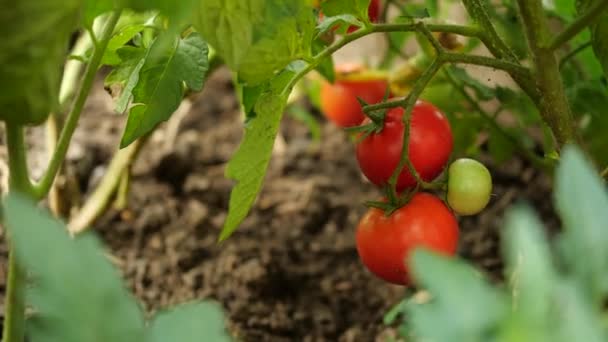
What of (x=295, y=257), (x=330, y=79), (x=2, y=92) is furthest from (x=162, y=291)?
(x=2, y=92)

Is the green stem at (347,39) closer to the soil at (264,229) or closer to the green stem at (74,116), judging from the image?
the green stem at (74,116)

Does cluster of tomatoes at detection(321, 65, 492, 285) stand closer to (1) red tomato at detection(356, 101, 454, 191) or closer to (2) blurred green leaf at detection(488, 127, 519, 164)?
(1) red tomato at detection(356, 101, 454, 191)

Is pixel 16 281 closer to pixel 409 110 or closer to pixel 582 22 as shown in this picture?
pixel 409 110

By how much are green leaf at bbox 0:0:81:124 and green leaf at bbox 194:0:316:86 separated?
99 millimetres

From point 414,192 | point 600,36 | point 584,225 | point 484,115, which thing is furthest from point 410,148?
point 584,225

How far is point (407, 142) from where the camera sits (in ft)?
2.44

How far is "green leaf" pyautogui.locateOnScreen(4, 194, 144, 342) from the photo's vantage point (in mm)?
365

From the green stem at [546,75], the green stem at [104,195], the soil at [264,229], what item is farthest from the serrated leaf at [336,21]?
the green stem at [104,195]

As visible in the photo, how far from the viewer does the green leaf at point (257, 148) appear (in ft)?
2.41

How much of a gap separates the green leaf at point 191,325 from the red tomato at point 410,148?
413 millimetres

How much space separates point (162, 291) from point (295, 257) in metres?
0.22

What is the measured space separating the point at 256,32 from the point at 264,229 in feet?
2.61

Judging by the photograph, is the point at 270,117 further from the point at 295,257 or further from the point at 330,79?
the point at 295,257

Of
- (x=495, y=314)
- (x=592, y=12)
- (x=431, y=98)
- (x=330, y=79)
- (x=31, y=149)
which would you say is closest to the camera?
(x=495, y=314)
